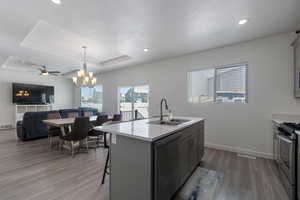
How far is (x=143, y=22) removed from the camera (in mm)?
2510

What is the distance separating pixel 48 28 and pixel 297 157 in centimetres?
482

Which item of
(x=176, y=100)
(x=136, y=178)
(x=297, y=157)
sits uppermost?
(x=176, y=100)

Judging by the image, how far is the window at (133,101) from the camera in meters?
5.40

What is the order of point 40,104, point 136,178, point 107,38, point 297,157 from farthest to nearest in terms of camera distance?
point 40,104, point 107,38, point 297,157, point 136,178

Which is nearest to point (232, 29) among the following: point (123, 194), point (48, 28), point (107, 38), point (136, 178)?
point (107, 38)

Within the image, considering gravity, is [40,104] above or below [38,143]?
above

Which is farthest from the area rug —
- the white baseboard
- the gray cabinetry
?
the white baseboard

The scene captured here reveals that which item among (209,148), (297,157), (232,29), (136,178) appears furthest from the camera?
(209,148)

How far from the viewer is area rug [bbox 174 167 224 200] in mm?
1840

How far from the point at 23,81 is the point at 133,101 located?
5713 millimetres

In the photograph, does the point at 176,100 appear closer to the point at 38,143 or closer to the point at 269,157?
the point at 269,157

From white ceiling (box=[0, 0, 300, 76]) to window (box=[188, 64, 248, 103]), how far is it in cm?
72

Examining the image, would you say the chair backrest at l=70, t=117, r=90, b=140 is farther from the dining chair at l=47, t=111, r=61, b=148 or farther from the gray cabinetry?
the gray cabinetry

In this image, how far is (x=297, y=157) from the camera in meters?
1.64
